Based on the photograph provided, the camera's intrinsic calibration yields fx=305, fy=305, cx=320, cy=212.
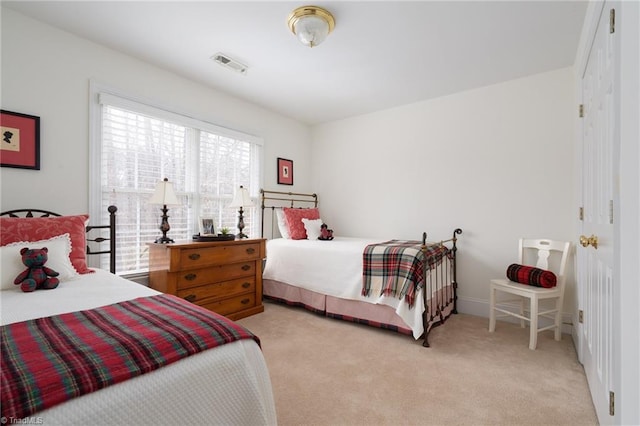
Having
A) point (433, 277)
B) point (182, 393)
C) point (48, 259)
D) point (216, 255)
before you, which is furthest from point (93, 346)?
point (433, 277)

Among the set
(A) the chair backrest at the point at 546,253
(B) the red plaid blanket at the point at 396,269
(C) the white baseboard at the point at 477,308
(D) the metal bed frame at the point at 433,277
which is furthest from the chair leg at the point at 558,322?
(B) the red plaid blanket at the point at 396,269

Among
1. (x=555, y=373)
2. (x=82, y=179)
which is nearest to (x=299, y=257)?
(x=82, y=179)

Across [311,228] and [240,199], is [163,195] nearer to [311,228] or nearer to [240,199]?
[240,199]

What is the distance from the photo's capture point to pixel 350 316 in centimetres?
298

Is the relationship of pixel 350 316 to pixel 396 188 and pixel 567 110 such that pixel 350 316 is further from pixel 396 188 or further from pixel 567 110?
pixel 567 110

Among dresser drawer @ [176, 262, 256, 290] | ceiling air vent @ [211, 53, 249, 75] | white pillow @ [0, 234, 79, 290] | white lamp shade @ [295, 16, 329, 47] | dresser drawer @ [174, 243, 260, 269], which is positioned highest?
ceiling air vent @ [211, 53, 249, 75]

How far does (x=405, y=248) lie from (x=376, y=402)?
51.6 inches

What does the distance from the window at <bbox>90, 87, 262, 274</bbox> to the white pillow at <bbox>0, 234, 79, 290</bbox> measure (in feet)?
2.54

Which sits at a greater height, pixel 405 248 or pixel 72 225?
pixel 72 225

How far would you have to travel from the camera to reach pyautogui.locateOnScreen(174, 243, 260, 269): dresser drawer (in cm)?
267

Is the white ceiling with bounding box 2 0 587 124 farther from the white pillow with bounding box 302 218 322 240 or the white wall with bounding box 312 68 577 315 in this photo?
the white pillow with bounding box 302 218 322 240

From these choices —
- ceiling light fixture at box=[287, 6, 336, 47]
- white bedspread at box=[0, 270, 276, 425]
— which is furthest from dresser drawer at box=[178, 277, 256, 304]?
ceiling light fixture at box=[287, 6, 336, 47]

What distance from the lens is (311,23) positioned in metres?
2.16

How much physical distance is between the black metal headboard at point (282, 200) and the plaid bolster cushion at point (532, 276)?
2.83m
